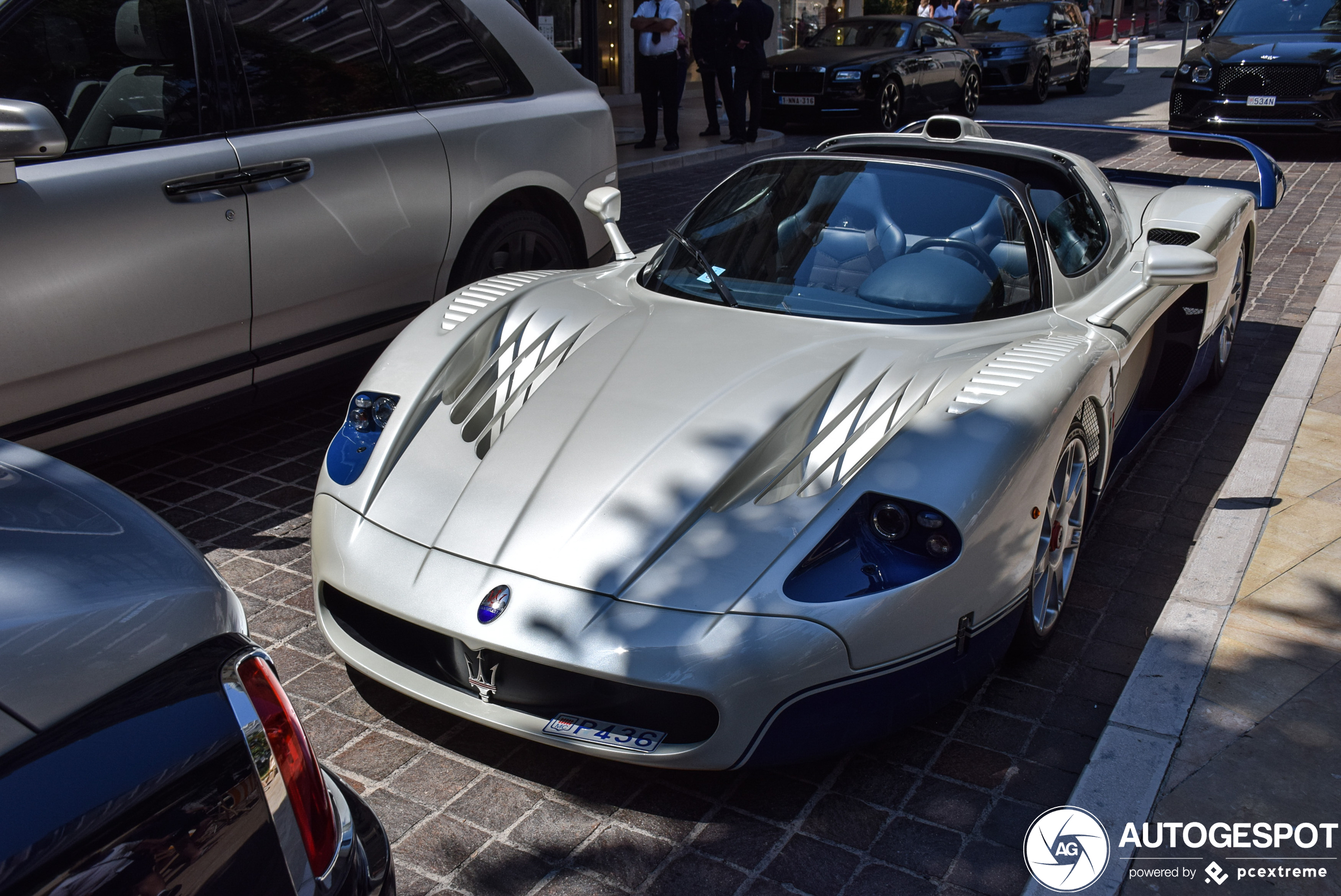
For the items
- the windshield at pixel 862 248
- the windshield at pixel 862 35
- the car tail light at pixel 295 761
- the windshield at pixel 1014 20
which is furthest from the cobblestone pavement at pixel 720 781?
the windshield at pixel 1014 20

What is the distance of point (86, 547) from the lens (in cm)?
160

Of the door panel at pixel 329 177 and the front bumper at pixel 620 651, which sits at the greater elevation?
the door panel at pixel 329 177

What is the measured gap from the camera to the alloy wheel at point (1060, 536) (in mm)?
3240

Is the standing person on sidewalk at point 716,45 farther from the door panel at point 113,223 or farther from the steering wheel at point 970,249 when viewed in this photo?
the steering wheel at point 970,249

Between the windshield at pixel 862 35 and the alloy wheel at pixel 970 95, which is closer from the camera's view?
the windshield at pixel 862 35

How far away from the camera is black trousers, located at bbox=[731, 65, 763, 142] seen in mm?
13359

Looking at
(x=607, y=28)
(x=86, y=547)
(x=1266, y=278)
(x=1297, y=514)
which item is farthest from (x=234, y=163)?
(x=607, y=28)

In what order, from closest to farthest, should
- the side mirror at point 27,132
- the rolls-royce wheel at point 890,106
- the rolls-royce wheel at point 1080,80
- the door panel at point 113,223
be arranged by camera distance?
1. the side mirror at point 27,132
2. the door panel at point 113,223
3. the rolls-royce wheel at point 890,106
4. the rolls-royce wheel at point 1080,80

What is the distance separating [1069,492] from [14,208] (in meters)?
3.29

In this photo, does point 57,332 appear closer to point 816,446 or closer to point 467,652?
point 467,652

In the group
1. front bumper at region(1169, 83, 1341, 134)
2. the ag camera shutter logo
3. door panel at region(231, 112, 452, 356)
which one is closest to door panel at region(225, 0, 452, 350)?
door panel at region(231, 112, 452, 356)

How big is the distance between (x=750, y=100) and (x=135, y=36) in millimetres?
10593

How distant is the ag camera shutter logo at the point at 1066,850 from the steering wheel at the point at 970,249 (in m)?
1.79

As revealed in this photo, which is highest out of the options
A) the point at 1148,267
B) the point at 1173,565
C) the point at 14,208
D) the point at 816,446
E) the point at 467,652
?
the point at 14,208
